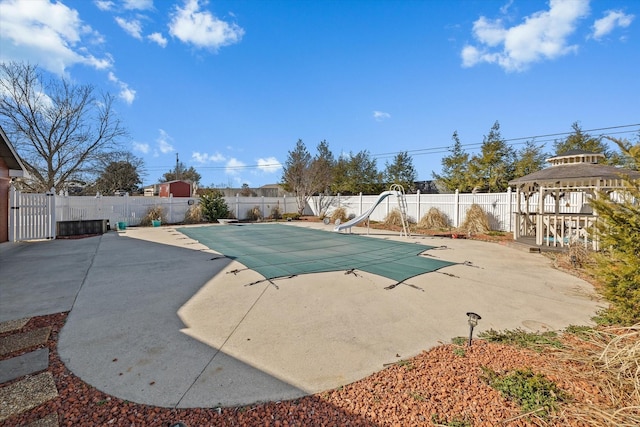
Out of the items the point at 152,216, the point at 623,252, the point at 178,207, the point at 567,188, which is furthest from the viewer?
the point at 178,207

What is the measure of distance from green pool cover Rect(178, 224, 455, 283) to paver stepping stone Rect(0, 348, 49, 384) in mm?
2981

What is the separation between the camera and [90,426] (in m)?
1.72

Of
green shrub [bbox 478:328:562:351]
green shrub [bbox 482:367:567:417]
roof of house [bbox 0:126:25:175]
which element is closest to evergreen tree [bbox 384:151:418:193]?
green shrub [bbox 478:328:562:351]

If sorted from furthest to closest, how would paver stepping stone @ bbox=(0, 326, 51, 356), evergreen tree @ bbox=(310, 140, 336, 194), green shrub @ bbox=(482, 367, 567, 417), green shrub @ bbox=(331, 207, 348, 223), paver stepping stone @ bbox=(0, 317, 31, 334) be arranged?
evergreen tree @ bbox=(310, 140, 336, 194) < green shrub @ bbox=(331, 207, 348, 223) < paver stepping stone @ bbox=(0, 317, 31, 334) < paver stepping stone @ bbox=(0, 326, 51, 356) < green shrub @ bbox=(482, 367, 567, 417)

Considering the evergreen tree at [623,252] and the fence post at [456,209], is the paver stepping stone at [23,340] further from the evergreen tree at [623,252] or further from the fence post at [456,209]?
the fence post at [456,209]

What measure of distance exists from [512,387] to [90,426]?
9.08 feet

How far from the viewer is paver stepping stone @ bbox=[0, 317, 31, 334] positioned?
10.1 feet

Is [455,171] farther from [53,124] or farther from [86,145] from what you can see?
[53,124]

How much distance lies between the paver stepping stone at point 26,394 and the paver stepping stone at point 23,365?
0.43ft

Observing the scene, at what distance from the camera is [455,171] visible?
1725 centimetres

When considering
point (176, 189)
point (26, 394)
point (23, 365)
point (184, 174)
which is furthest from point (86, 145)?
point (184, 174)

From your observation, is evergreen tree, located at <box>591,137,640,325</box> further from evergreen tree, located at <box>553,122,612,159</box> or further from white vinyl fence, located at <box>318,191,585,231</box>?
evergreen tree, located at <box>553,122,612,159</box>

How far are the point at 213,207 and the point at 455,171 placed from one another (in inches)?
582

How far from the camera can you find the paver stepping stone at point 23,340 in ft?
8.80
